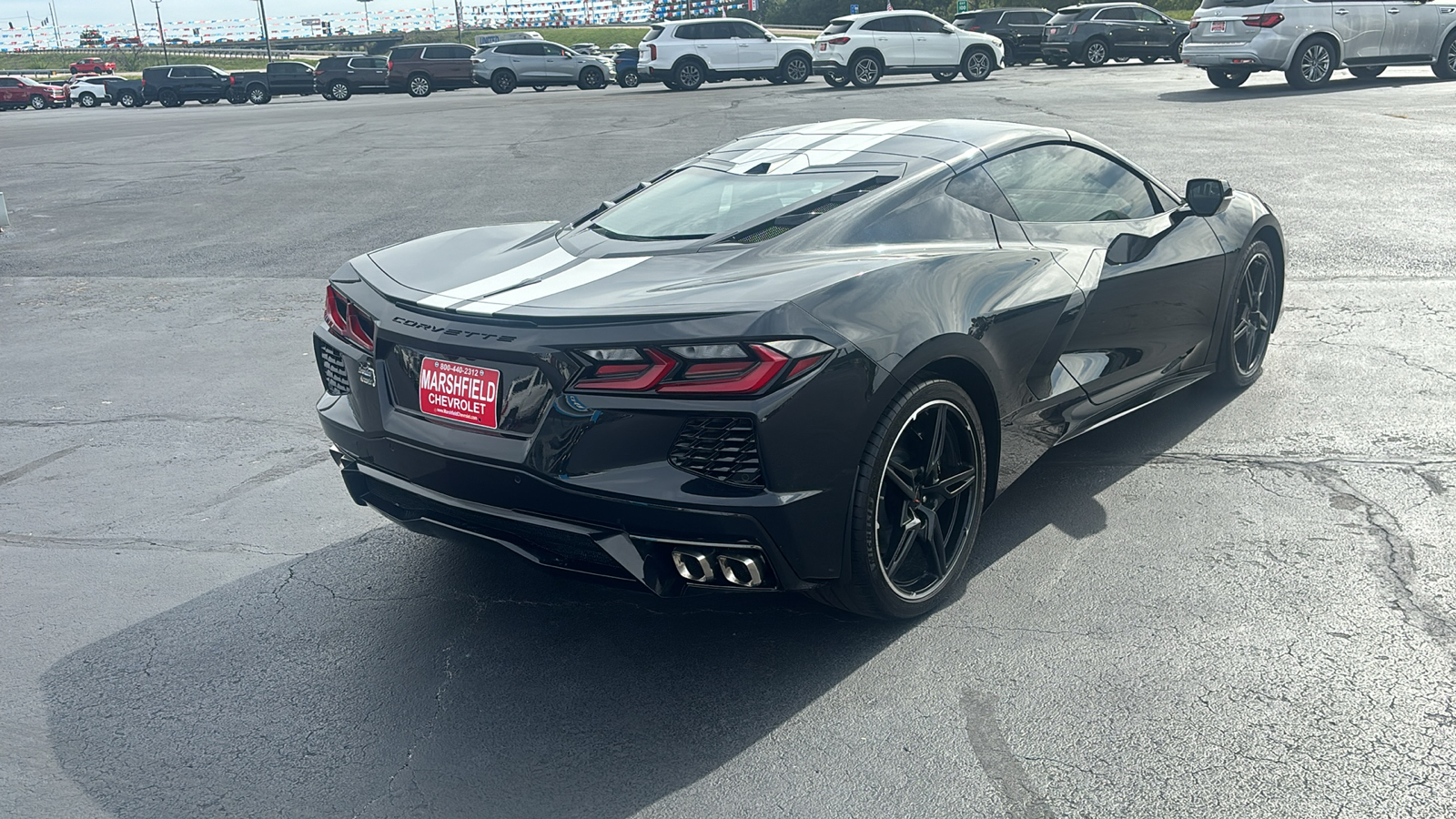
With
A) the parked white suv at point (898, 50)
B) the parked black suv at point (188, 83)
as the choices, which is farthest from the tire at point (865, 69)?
the parked black suv at point (188, 83)

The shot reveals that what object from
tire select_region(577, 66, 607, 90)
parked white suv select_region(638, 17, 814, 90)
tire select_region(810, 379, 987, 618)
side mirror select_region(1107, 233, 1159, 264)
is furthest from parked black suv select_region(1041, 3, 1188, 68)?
tire select_region(810, 379, 987, 618)

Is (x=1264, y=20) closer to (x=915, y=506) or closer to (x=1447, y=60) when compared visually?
(x=1447, y=60)

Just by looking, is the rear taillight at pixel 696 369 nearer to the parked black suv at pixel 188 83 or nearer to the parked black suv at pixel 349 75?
the parked black suv at pixel 349 75

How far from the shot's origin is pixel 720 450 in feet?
9.87

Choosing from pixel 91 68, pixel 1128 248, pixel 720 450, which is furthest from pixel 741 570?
pixel 91 68

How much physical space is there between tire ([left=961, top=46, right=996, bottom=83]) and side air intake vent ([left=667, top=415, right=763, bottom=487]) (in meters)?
27.3

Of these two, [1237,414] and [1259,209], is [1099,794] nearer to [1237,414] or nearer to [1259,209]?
[1237,414]

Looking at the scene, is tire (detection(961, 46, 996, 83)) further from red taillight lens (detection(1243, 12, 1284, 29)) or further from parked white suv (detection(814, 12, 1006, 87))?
red taillight lens (detection(1243, 12, 1284, 29))

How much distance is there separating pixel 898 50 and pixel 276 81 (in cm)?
2687

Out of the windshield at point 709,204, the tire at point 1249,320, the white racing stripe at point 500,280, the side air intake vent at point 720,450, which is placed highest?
the windshield at point 709,204

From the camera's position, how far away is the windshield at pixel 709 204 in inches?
155

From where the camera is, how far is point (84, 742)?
309cm

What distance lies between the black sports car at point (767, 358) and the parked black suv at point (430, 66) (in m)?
36.6

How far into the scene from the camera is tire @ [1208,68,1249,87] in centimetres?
2086
